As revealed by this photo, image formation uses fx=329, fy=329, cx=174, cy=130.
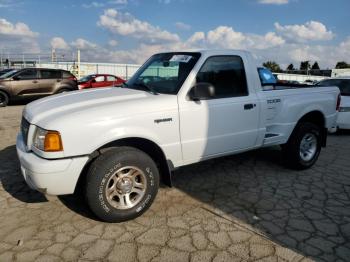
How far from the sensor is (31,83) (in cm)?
1378

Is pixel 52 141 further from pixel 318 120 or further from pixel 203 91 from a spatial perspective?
pixel 318 120

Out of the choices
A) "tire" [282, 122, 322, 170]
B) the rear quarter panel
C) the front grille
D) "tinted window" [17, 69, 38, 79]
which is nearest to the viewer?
the front grille

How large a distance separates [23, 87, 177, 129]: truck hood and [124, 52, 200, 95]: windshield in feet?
0.77

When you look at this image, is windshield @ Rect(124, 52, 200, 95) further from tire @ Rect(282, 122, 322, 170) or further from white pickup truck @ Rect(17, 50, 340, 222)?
tire @ Rect(282, 122, 322, 170)

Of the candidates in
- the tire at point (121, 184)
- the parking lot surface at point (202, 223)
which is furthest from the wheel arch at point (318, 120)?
the tire at point (121, 184)

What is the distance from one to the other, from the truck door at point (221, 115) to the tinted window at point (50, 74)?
11.7 m

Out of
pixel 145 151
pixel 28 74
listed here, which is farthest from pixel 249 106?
pixel 28 74

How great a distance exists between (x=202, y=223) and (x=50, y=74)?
501 inches

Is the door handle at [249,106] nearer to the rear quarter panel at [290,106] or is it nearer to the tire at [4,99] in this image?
the rear quarter panel at [290,106]

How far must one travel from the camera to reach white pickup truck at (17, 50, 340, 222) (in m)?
3.24

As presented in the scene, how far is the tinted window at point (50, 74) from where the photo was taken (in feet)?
46.7

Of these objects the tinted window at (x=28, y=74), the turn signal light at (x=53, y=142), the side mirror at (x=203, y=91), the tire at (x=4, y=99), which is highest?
the tinted window at (x=28, y=74)

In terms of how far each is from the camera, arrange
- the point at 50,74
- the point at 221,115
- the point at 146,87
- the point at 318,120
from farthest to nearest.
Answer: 1. the point at 50,74
2. the point at 318,120
3. the point at 146,87
4. the point at 221,115

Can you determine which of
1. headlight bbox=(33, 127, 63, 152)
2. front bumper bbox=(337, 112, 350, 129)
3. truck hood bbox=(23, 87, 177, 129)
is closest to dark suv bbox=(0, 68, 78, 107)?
truck hood bbox=(23, 87, 177, 129)
